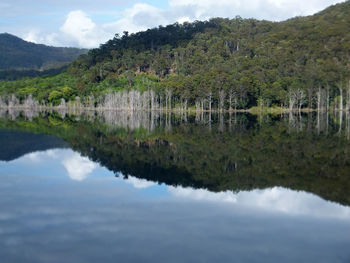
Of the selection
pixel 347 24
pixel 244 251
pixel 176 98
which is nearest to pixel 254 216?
pixel 244 251

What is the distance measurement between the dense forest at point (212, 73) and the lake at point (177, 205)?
79032 mm

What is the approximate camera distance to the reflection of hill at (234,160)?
62.4ft

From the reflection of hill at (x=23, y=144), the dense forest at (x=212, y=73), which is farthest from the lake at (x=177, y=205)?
the dense forest at (x=212, y=73)

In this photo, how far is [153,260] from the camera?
10016 millimetres

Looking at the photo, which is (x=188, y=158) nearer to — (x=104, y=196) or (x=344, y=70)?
(x=104, y=196)

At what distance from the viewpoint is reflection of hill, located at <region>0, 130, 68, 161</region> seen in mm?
29188

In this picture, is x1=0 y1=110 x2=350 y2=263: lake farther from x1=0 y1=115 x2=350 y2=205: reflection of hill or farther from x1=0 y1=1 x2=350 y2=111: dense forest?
x1=0 y1=1 x2=350 y2=111: dense forest

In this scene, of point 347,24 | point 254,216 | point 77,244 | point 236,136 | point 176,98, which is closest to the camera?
point 77,244

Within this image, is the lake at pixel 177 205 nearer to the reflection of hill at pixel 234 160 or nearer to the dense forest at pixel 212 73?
the reflection of hill at pixel 234 160

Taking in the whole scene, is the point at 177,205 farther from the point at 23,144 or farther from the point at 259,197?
the point at 23,144

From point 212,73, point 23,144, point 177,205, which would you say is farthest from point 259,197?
point 212,73

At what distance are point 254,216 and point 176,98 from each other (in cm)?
10517

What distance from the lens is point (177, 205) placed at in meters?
15.2

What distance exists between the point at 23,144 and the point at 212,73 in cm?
8738
